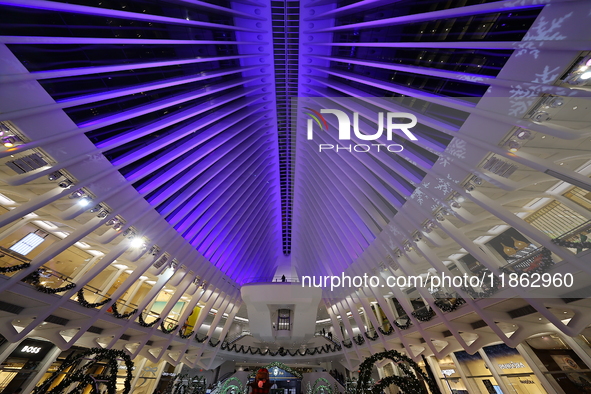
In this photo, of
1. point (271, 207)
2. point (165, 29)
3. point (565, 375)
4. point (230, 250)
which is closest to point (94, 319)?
point (230, 250)

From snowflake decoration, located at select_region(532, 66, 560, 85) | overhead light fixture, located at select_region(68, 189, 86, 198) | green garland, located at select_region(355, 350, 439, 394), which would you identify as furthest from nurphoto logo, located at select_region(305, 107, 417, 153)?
overhead light fixture, located at select_region(68, 189, 86, 198)

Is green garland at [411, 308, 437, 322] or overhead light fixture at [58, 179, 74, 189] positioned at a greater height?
overhead light fixture at [58, 179, 74, 189]

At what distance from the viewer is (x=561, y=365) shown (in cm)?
959

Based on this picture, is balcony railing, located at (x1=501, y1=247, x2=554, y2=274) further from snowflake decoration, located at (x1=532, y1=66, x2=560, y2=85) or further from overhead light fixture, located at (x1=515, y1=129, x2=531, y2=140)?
snowflake decoration, located at (x1=532, y1=66, x2=560, y2=85)

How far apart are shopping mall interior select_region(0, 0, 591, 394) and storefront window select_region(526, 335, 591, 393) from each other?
0.07 m

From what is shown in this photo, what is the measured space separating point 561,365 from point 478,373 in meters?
5.11

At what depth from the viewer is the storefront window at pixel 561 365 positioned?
890 cm

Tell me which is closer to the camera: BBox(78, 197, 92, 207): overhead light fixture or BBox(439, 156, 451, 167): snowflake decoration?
BBox(439, 156, 451, 167): snowflake decoration

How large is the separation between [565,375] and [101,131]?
20.9 meters

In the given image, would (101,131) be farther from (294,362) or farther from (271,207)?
(294,362)

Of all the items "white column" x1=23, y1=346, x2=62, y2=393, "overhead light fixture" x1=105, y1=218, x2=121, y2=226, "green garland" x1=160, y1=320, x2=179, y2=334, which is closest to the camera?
"overhead light fixture" x1=105, y1=218, x2=121, y2=226

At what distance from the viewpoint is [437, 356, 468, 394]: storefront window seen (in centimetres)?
1468

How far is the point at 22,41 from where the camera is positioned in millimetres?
5727

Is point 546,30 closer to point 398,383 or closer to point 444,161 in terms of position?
point 444,161
